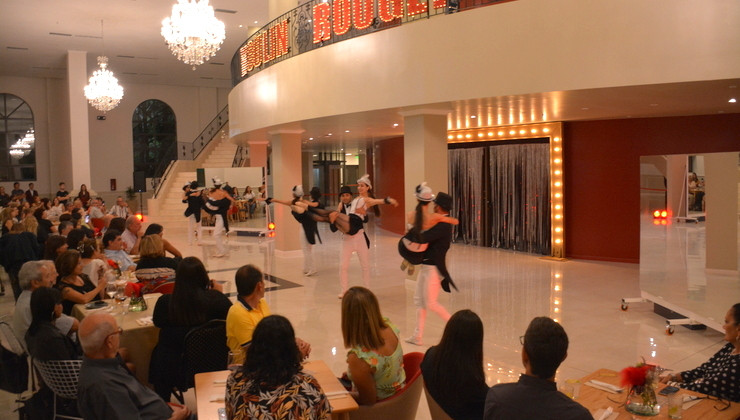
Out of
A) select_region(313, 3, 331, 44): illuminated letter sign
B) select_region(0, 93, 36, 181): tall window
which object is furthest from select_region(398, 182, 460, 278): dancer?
select_region(0, 93, 36, 181): tall window

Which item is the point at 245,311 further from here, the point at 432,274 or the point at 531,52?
the point at 531,52

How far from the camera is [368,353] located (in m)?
3.69

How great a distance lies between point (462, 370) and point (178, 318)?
2.33 m

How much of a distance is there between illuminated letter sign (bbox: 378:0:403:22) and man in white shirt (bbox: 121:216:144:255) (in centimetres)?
495

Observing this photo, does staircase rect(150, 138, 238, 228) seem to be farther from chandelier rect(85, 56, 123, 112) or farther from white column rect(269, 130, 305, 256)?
white column rect(269, 130, 305, 256)

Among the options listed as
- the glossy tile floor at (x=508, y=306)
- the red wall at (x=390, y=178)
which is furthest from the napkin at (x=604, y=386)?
the red wall at (x=390, y=178)

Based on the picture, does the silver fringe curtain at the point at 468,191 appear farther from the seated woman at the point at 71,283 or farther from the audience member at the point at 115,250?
the seated woman at the point at 71,283

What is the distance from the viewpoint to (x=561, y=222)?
1319 centimetres

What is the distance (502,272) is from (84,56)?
16476 millimetres

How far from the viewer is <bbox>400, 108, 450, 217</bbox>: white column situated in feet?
34.0

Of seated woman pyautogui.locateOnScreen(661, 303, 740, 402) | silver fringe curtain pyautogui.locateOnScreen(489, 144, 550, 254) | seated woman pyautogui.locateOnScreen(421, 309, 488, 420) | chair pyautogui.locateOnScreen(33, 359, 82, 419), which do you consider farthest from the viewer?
silver fringe curtain pyautogui.locateOnScreen(489, 144, 550, 254)

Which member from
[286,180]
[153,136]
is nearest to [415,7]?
[286,180]

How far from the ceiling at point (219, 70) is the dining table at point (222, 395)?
19.0 feet

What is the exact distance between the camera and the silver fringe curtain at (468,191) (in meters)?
15.4
